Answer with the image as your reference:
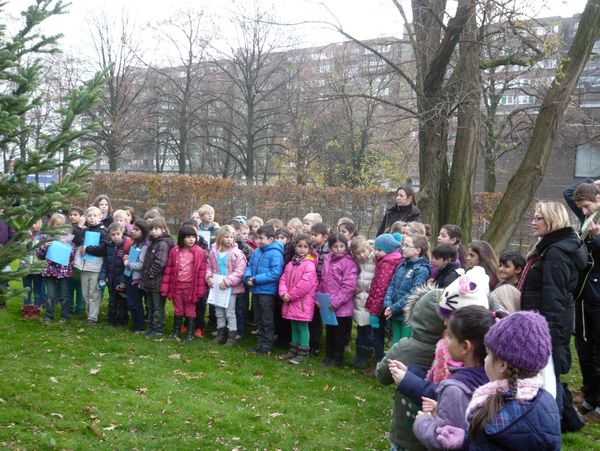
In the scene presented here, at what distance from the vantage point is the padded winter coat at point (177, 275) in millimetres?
8898

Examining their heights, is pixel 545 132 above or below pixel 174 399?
above

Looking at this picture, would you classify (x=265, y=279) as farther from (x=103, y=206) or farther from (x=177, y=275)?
(x=103, y=206)

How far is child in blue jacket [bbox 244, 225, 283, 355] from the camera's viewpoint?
842 centimetres

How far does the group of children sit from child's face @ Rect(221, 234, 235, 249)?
45 millimetres

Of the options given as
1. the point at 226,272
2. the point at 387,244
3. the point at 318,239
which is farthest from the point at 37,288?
the point at 387,244

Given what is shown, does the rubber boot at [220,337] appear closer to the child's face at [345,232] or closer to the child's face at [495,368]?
the child's face at [345,232]

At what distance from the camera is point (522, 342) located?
2678mm

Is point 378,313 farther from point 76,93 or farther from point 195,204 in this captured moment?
point 195,204

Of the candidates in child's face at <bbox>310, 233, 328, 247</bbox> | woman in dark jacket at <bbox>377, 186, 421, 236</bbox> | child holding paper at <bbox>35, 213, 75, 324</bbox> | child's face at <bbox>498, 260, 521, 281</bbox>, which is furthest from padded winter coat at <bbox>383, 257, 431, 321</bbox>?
child holding paper at <bbox>35, 213, 75, 324</bbox>

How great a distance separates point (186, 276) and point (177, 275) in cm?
13

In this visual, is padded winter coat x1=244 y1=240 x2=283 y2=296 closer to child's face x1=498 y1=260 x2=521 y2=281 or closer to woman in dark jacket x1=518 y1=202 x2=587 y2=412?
child's face x1=498 y1=260 x2=521 y2=281

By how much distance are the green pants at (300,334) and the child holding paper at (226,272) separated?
94 centimetres

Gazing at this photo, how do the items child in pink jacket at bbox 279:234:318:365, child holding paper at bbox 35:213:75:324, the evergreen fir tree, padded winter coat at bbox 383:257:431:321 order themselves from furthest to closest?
child holding paper at bbox 35:213:75:324 < child in pink jacket at bbox 279:234:318:365 < padded winter coat at bbox 383:257:431:321 < the evergreen fir tree

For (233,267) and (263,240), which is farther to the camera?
(233,267)
